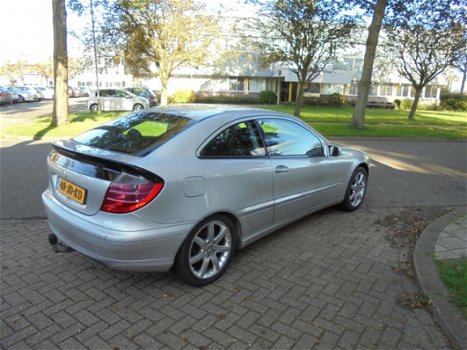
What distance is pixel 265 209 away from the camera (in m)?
3.86

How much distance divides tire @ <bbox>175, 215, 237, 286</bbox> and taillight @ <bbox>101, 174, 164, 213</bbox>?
1.74ft

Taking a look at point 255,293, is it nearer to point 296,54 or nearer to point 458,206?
point 458,206

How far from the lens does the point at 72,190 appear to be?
3180mm

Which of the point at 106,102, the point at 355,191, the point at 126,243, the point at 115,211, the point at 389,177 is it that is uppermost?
the point at 106,102

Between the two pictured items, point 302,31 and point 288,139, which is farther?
point 302,31

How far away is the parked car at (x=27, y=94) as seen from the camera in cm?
3577

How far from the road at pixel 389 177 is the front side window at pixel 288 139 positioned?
6.22 ft

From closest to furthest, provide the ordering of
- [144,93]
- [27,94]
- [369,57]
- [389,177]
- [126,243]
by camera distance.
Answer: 1. [126,243]
2. [389,177]
3. [369,57]
4. [144,93]
5. [27,94]

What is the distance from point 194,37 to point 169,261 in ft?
67.6

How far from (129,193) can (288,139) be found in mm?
2094

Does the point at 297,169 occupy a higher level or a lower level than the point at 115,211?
higher

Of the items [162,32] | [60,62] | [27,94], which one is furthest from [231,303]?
[27,94]

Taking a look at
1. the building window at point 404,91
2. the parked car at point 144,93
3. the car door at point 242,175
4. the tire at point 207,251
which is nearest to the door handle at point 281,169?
the car door at point 242,175

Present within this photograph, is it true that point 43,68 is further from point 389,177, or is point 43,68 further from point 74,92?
point 389,177
